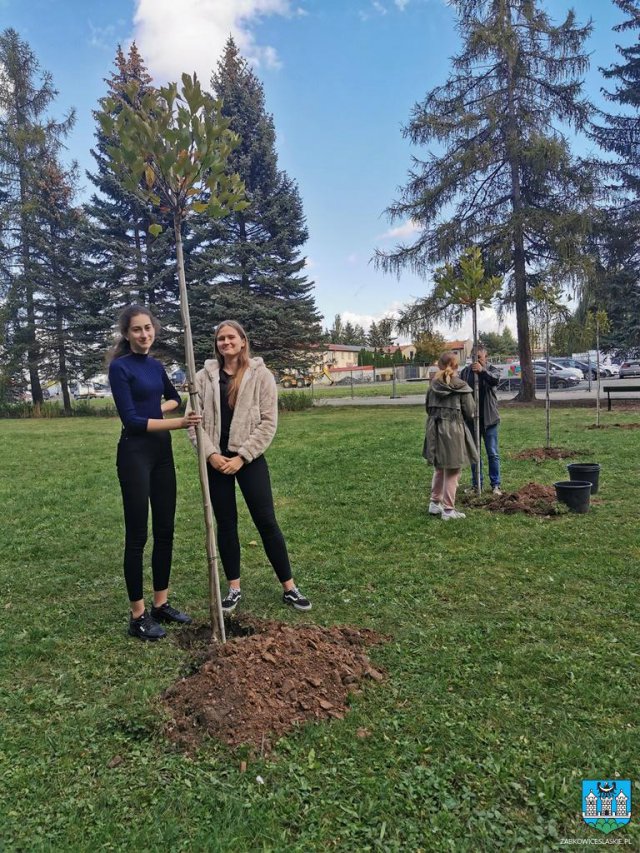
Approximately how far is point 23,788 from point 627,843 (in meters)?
2.12

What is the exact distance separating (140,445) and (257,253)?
20.1 m

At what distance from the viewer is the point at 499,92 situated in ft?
56.6

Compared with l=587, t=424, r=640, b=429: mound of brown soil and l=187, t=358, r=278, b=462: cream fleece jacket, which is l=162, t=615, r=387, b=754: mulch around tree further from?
l=587, t=424, r=640, b=429: mound of brown soil

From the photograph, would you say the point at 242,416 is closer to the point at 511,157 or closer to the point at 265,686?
the point at 265,686

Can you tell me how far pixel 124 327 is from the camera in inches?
124

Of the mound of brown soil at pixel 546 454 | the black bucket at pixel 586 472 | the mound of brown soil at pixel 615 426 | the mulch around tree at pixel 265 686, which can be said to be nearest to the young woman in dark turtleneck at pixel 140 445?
the mulch around tree at pixel 265 686

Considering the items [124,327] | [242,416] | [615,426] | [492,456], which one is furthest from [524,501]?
[615,426]

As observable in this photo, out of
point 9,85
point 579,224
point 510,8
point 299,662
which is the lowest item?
point 299,662

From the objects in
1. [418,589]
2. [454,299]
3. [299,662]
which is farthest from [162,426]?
[454,299]

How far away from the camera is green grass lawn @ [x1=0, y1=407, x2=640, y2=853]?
187 centimetres

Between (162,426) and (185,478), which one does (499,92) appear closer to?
(185,478)

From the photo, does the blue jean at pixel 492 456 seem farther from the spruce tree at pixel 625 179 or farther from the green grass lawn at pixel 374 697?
the spruce tree at pixel 625 179

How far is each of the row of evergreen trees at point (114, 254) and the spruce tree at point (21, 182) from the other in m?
0.05

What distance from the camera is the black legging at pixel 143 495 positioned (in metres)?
A: 3.16
